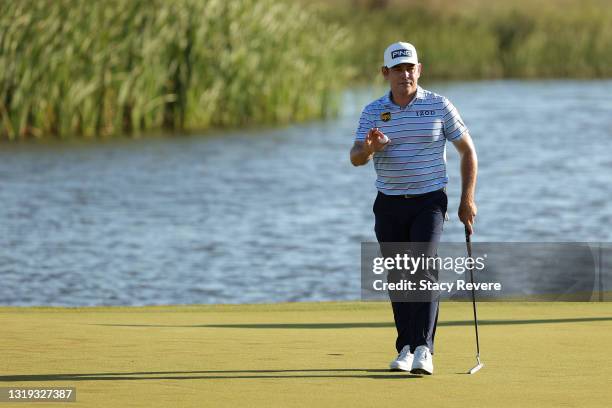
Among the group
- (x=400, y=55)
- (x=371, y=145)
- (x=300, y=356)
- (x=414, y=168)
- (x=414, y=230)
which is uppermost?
(x=400, y=55)

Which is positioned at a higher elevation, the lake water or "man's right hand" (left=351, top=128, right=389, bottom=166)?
"man's right hand" (left=351, top=128, right=389, bottom=166)

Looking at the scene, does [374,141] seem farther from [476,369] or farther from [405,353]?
[476,369]

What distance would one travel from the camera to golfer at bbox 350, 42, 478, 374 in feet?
25.8

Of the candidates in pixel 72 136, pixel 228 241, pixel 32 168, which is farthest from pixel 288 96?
pixel 228 241

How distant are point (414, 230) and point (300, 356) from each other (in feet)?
3.59

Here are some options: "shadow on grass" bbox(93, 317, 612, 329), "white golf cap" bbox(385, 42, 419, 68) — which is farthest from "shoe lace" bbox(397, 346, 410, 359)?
"shadow on grass" bbox(93, 317, 612, 329)

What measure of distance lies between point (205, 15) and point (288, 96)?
298cm

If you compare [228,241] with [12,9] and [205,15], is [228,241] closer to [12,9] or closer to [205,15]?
[12,9]

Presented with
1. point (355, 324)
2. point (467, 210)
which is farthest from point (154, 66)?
point (467, 210)

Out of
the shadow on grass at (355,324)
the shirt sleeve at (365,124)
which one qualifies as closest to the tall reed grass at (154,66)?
the shadow on grass at (355,324)

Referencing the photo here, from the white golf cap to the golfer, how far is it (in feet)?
0.10

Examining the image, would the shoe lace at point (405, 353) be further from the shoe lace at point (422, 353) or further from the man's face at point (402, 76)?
the man's face at point (402, 76)

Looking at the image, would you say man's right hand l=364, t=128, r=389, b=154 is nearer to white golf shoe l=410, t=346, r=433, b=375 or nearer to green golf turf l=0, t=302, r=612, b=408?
white golf shoe l=410, t=346, r=433, b=375

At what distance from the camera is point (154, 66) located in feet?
97.6
